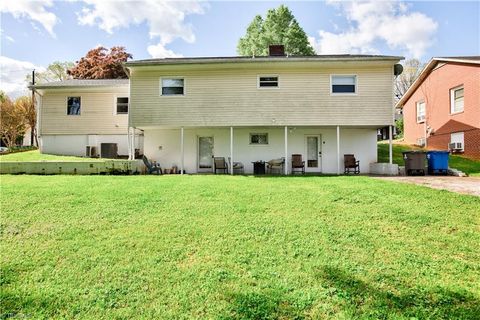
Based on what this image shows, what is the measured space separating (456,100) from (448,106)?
0.59 m

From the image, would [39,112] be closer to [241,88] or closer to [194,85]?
[194,85]

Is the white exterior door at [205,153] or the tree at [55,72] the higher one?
the tree at [55,72]

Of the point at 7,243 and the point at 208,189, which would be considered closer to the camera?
the point at 7,243

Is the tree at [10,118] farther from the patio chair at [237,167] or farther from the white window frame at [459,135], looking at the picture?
the white window frame at [459,135]

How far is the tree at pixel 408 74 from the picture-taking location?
47.1 meters

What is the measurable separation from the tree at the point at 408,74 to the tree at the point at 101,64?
42709 millimetres

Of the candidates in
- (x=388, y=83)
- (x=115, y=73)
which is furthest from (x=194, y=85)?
(x=115, y=73)

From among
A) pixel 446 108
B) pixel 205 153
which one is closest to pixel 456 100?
pixel 446 108

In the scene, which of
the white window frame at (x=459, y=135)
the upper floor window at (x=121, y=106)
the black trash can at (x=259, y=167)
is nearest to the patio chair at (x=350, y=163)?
the black trash can at (x=259, y=167)

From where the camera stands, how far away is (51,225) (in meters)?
5.77

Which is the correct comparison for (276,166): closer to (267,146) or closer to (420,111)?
(267,146)

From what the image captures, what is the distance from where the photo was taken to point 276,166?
14773mm

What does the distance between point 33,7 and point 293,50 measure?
2691 cm

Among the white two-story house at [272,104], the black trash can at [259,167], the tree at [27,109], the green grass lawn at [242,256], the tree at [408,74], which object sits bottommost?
the green grass lawn at [242,256]
